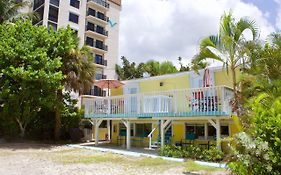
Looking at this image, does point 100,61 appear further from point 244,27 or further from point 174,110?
point 244,27

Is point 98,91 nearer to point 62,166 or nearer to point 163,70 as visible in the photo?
point 163,70

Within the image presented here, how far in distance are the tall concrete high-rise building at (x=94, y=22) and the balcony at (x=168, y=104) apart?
24.6m

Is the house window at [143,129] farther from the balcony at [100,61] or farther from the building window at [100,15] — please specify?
the building window at [100,15]

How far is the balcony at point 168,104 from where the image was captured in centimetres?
1359

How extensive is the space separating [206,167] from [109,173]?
413cm

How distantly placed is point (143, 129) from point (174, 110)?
622cm

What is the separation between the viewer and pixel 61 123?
2455cm

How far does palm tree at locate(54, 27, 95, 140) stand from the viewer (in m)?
21.8

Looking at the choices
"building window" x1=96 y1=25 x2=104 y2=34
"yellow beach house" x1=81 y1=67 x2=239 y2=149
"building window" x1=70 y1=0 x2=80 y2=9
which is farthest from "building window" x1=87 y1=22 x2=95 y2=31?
"yellow beach house" x1=81 y1=67 x2=239 y2=149

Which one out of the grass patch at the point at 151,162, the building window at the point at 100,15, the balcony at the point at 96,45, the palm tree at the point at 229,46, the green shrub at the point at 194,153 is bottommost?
the grass patch at the point at 151,162

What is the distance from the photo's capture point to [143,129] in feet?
68.9

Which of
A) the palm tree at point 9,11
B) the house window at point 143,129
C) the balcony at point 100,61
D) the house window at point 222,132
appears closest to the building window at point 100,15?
the balcony at point 100,61

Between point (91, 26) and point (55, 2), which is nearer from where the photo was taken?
point (55, 2)

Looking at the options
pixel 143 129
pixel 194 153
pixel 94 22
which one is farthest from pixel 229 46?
pixel 94 22
